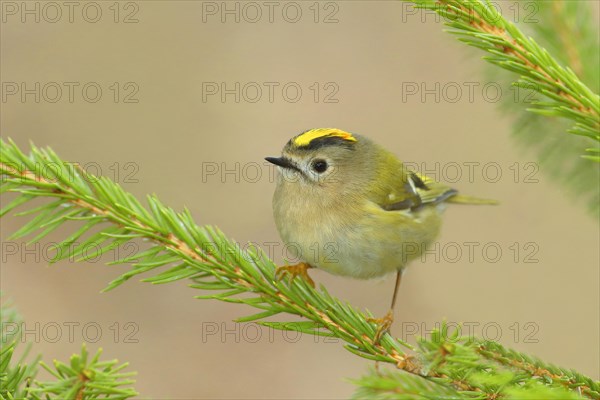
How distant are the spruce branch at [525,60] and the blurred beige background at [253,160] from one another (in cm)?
221

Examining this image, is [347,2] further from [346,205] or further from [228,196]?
[346,205]

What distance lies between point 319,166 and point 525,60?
1.09 meters

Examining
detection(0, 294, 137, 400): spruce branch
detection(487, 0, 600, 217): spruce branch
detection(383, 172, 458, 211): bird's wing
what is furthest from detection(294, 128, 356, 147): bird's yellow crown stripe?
detection(0, 294, 137, 400): spruce branch

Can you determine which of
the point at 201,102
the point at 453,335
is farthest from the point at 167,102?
the point at 453,335

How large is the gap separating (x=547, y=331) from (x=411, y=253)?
2.10 metres

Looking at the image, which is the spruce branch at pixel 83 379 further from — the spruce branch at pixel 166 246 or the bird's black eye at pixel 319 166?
the bird's black eye at pixel 319 166

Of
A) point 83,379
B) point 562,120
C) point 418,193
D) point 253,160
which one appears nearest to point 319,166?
point 418,193

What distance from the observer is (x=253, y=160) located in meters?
4.38

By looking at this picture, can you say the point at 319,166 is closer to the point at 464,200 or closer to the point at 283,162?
the point at 283,162

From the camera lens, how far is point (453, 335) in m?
0.96

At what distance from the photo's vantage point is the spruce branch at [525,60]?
3.72ft

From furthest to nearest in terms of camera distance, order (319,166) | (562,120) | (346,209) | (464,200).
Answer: (464,200)
(319,166)
(346,209)
(562,120)

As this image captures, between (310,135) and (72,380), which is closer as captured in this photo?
(72,380)

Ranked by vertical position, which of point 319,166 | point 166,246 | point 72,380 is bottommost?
point 72,380
